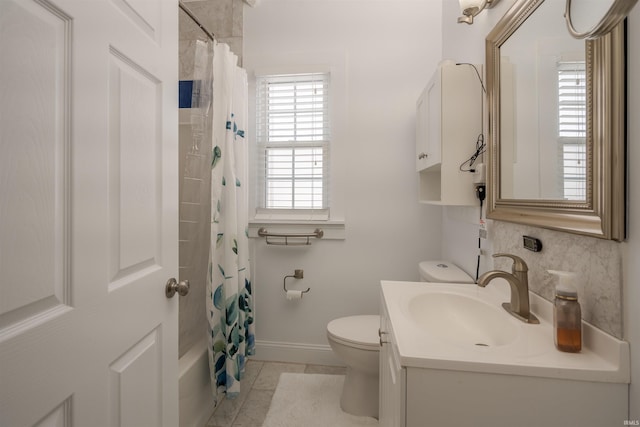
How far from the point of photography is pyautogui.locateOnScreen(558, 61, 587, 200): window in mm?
755

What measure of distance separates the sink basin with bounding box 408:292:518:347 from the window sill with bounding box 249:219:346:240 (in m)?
1.00

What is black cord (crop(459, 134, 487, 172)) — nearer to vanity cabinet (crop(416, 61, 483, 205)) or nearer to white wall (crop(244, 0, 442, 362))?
vanity cabinet (crop(416, 61, 483, 205))

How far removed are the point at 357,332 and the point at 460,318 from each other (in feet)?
2.13

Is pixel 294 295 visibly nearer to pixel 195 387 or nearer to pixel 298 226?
pixel 298 226

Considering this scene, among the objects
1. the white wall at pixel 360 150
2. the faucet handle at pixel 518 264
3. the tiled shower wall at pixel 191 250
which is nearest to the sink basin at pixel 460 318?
the faucet handle at pixel 518 264

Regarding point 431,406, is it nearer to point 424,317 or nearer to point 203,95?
point 424,317

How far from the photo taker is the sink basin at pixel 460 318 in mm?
969

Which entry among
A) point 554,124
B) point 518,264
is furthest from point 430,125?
point 518,264

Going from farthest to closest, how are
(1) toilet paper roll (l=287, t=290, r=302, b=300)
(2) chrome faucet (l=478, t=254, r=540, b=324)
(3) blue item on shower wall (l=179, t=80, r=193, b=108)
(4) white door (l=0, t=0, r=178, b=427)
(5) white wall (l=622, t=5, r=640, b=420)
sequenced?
(1) toilet paper roll (l=287, t=290, r=302, b=300) < (3) blue item on shower wall (l=179, t=80, r=193, b=108) < (2) chrome faucet (l=478, t=254, r=540, b=324) < (5) white wall (l=622, t=5, r=640, b=420) < (4) white door (l=0, t=0, r=178, b=427)

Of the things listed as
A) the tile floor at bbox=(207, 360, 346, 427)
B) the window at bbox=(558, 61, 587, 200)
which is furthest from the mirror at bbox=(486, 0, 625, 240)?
the tile floor at bbox=(207, 360, 346, 427)

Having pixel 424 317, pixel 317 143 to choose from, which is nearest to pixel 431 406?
pixel 424 317

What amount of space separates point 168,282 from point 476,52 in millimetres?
1715

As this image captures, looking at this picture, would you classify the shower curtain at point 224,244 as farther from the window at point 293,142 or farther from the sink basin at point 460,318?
the sink basin at point 460,318

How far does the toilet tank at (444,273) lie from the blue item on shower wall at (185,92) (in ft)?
5.37
